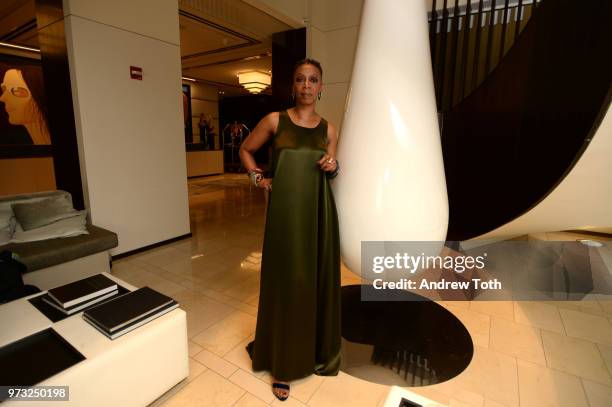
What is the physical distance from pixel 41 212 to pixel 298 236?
2331 mm

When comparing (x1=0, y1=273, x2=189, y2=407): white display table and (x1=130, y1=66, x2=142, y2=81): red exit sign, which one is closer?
(x1=0, y1=273, x2=189, y2=407): white display table

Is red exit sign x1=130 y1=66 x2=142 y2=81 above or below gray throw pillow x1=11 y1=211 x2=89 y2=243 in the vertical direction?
above

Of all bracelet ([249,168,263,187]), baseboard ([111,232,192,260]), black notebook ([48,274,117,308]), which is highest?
bracelet ([249,168,263,187])

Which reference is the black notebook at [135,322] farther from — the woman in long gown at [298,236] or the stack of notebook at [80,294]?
the woman in long gown at [298,236]

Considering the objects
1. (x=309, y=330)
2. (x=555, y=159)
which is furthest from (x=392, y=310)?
(x=555, y=159)

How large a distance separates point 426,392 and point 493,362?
1.59 ft

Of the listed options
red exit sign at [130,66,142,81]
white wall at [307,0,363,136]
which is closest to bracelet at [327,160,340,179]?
red exit sign at [130,66,142,81]

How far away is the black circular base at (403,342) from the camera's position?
1.65 metres

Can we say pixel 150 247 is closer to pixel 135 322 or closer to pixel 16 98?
pixel 135 322

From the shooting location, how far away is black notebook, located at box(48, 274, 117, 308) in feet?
4.70

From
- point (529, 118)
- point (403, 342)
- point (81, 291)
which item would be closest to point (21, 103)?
point (81, 291)

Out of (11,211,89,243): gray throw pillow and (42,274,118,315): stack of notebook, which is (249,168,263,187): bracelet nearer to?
(42,274,118,315): stack of notebook

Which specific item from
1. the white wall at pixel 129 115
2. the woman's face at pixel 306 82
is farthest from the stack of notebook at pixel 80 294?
the white wall at pixel 129 115

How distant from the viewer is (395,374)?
1.63 meters
